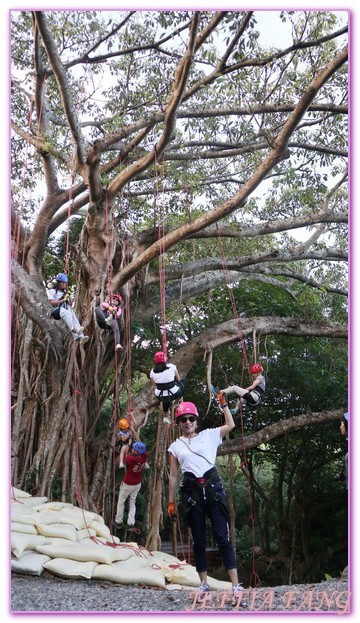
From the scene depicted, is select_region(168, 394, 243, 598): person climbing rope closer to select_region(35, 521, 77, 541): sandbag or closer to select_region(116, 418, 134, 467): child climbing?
select_region(35, 521, 77, 541): sandbag

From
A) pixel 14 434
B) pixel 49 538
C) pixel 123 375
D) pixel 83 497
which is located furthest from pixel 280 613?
pixel 123 375

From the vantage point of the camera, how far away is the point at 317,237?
7.55 metres

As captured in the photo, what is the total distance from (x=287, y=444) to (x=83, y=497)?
4.50 m

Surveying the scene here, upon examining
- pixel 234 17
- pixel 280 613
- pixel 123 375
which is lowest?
pixel 280 613

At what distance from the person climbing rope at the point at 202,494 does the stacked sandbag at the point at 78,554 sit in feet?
3.09

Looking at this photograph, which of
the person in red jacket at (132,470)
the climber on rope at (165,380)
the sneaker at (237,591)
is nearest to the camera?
the sneaker at (237,591)

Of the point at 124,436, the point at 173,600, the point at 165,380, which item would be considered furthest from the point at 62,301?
the point at 173,600

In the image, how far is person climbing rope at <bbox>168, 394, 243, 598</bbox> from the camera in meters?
3.04

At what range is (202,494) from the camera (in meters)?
3.09

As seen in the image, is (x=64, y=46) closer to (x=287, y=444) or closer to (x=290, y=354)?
(x=290, y=354)

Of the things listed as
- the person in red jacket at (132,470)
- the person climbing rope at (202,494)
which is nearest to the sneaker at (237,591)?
the person climbing rope at (202,494)

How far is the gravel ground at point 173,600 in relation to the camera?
3.05 m

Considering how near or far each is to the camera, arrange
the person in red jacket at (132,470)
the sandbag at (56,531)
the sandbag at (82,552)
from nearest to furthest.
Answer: the sandbag at (82,552)
the sandbag at (56,531)
the person in red jacket at (132,470)

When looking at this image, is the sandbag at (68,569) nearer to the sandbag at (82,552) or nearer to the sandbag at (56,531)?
the sandbag at (82,552)
